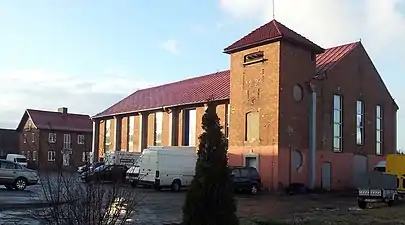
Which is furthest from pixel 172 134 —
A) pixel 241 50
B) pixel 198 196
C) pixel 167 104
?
pixel 198 196

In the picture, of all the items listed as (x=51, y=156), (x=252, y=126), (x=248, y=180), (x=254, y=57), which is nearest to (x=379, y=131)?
(x=252, y=126)

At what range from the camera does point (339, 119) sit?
143ft

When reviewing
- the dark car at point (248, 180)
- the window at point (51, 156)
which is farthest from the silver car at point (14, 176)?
the window at point (51, 156)

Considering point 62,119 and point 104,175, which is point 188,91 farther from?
point 104,175

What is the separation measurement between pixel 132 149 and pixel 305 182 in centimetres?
2308

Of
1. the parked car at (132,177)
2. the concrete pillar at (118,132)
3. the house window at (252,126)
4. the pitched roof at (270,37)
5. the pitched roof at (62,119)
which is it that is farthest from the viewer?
the pitched roof at (62,119)

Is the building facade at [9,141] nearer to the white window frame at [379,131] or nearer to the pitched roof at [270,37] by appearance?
the pitched roof at [270,37]

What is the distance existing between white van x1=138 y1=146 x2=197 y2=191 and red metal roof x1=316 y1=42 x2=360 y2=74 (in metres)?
12.0

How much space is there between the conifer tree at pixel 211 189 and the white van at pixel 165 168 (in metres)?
27.7

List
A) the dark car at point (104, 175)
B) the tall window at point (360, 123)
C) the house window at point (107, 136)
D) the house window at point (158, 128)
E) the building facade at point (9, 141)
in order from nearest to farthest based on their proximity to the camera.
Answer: the dark car at point (104, 175) < the tall window at point (360, 123) < the house window at point (158, 128) < the house window at point (107, 136) < the building facade at point (9, 141)

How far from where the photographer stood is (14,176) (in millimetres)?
33594

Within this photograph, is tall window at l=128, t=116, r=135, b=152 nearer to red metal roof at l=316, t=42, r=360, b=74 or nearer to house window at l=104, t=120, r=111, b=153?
house window at l=104, t=120, r=111, b=153

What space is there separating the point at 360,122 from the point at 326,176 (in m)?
6.63

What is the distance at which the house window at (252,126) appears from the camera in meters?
39.2
